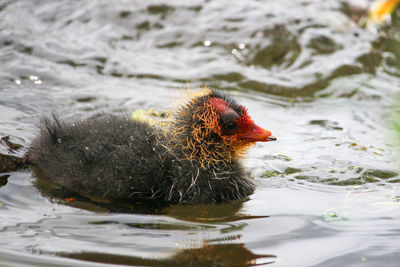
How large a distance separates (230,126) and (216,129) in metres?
0.12

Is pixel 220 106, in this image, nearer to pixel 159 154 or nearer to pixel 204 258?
pixel 159 154

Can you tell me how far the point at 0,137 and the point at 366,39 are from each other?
6249 mm

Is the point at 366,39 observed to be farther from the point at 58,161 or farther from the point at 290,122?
the point at 58,161

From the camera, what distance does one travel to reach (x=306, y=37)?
8.42m

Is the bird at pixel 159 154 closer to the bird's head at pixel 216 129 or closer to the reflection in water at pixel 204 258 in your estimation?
the bird's head at pixel 216 129

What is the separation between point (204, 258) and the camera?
3311 millimetres

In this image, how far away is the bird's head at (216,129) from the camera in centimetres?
441

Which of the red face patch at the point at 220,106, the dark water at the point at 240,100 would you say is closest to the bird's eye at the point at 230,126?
the red face patch at the point at 220,106

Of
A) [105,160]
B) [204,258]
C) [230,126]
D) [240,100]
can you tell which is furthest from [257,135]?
[240,100]

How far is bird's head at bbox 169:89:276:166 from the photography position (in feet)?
14.5

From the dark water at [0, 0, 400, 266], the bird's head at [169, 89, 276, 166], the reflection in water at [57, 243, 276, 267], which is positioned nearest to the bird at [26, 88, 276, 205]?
the bird's head at [169, 89, 276, 166]

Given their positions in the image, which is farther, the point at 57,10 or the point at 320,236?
the point at 57,10

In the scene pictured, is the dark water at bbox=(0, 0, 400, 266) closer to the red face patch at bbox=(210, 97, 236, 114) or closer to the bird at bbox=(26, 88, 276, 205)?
the bird at bbox=(26, 88, 276, 205)

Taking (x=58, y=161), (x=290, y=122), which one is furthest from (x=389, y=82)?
(x=58, y=161)
